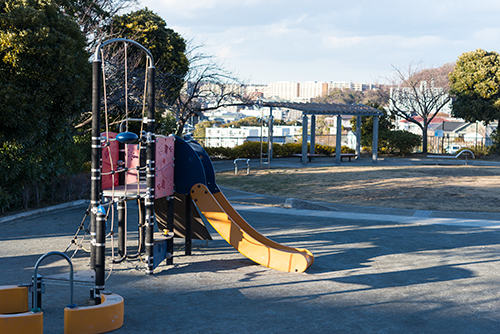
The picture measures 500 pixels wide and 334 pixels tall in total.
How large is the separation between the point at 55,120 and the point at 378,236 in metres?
8.19

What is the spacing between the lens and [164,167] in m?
7.71

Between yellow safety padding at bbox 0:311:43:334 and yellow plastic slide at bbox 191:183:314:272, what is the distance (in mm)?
3606

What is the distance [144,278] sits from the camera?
7059 millimetres

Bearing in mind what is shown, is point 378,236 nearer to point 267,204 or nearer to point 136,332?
point 267,204

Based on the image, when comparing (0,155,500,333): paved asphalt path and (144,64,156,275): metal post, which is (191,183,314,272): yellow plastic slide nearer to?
(0,155,500,333): paved asphalt path

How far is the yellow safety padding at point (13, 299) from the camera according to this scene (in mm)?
5363

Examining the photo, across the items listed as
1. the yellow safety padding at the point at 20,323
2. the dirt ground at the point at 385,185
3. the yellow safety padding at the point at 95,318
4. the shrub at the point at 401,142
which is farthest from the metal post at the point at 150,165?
the shrub at the point at 401,142

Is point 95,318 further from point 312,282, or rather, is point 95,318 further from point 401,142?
point 401,142

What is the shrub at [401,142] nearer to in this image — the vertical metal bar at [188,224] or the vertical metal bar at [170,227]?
the vertical metal bar at [188,224]

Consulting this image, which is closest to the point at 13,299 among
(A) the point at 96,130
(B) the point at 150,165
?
(A) the point at 96,130

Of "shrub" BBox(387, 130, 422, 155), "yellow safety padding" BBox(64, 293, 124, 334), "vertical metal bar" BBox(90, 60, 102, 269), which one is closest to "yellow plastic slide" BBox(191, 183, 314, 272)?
"vertical metal bar" BBox(90, 60, 102, 269)

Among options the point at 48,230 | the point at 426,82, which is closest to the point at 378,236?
the point at 48,230

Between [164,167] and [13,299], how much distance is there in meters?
3.07

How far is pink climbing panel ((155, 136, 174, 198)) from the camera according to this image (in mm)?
7465
